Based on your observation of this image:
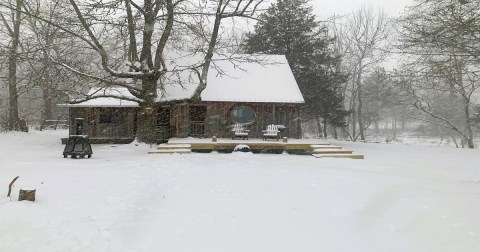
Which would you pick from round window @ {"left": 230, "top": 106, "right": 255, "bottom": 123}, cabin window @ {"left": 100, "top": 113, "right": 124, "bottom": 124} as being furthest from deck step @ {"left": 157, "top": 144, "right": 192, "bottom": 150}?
cabin window @ {"left": 100, "top": 113, "right": 124, "bottom": 124}

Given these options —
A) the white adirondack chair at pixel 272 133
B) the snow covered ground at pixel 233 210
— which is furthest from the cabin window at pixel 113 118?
the snow covered ground at pixel 233 210

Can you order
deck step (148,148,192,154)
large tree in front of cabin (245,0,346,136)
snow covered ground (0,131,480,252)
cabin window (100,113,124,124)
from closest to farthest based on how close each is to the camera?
snow covered ground (0,131,480,252)
deck step (148,148,192,154)
cabin window (100,113,124,124)
large tree in front of cabin (245,0,346,136)

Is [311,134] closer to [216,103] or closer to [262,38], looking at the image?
[262,38]

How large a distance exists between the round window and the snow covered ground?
9.31m

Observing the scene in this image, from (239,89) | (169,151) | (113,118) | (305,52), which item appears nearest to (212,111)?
(239,89)

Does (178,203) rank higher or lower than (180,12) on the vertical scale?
lower

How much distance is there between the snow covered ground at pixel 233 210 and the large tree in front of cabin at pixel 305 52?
16609 millimetres

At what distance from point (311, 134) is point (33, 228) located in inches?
1499

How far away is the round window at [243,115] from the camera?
1929cm

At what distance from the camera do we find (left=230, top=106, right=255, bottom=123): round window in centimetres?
1929

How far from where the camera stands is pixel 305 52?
2662cm

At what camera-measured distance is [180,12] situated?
16078mm

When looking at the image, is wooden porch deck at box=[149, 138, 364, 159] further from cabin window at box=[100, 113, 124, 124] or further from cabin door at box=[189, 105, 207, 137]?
cabin window at box=[100, 113, 124, 124]

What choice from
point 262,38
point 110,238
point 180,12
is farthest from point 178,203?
point 262,38
